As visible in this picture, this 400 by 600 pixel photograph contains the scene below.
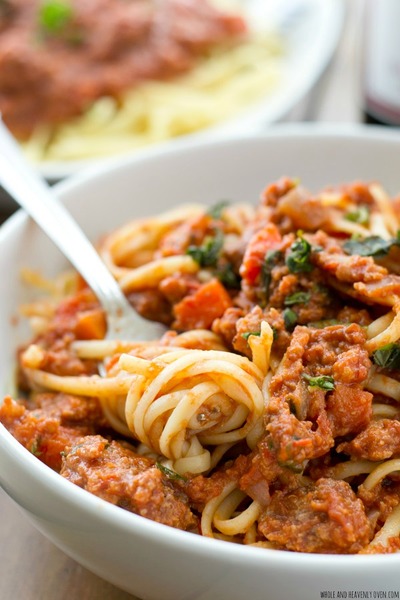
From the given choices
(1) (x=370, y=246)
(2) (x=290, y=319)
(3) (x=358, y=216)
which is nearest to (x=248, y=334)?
(2) (x=290, y=319)

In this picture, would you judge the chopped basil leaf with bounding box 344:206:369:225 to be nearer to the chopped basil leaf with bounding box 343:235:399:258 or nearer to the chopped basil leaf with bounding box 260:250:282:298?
the chopped basil leaf with bounding box 343:235:399:258

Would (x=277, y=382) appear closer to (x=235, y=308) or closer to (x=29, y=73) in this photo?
(x=235, y=308)

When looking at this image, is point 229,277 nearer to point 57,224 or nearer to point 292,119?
point 57,224

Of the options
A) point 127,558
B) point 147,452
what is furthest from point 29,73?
point 127,558

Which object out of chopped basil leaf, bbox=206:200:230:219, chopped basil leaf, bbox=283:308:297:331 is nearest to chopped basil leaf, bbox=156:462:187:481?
chopped basil leaf, bbox=283:308:297:331

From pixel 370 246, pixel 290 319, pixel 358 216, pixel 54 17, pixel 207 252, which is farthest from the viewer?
pixel 54 17

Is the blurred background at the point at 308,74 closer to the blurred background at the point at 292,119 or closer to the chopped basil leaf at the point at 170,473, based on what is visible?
the blurred background at the point at 292,119

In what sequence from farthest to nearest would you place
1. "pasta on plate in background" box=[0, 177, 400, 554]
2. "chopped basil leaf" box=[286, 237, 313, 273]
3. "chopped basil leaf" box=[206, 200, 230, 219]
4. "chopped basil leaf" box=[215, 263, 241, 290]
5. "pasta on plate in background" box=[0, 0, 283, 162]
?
"pasta on plate in background" box=[0, 0, 283, 162]
"chopped basil leaf" box=[206, 200, 230, 219]
"chopped basil leaf" box=[215, 263, 241, 290]
"chopped basil leaf" box=[286, 237, 313, 273]
"pasta on plate in background" box=[0, 177, 400, 554]
